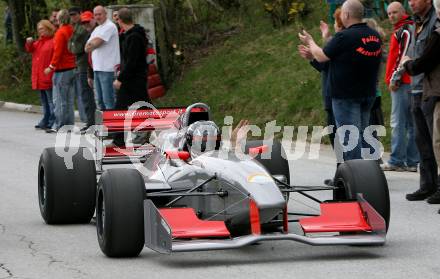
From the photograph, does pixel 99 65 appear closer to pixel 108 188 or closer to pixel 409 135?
pixel 409 135

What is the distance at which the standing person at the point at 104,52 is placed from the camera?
1878cm

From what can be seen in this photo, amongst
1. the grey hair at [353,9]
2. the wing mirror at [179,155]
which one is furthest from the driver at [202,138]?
the grey hair at [353,9]

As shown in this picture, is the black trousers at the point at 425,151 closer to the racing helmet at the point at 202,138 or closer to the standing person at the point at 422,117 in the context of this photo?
the standing person at the point at 422,117

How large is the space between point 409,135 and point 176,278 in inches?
248

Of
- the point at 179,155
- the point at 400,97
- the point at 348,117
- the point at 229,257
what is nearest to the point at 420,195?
the point at 348,117

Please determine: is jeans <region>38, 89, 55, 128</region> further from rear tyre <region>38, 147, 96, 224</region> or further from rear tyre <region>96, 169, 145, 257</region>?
rear tyre <region>96, 169, 145, 257</region>

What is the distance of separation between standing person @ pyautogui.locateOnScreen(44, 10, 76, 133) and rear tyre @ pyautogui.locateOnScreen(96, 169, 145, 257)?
1118cm

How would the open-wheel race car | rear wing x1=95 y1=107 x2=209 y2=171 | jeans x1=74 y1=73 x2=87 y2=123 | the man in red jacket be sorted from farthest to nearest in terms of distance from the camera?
1. jeans x1=74 y1=73 x2=87 y2=123
2. the man in red jacket
3. rear wing x1=95 y1=107 x2=209 y2=171
4. the open-wheel race car

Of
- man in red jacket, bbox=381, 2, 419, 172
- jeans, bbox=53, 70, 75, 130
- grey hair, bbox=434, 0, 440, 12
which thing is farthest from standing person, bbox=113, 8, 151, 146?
grey hair, bbox=434, 0, 440, 12

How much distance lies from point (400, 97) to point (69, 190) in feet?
15.9

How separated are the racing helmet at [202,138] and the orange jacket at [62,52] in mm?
10114

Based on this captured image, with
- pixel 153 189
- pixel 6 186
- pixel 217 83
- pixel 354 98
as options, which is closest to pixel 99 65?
pixel 217 83

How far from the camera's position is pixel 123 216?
28.8 ft

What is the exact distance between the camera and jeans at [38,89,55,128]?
20750 mm
